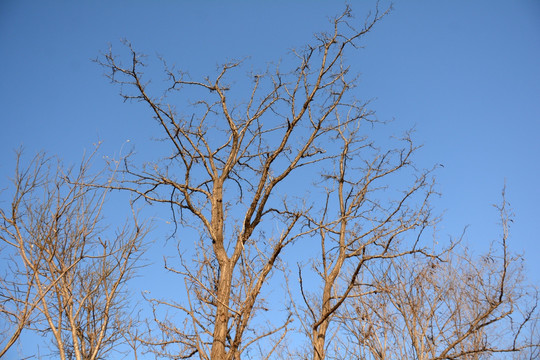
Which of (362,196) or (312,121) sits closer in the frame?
(312,121)

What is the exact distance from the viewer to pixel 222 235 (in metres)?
4.13

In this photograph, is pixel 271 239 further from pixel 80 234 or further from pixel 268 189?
pixel 80 234

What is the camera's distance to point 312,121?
497 centimetres

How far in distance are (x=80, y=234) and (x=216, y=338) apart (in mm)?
1687

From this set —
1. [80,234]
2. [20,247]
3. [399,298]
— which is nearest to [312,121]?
[399,298]

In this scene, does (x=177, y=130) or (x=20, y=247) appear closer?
(x=20, y=247)

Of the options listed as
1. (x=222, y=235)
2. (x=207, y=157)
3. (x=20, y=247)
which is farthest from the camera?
(x=207, y=157)

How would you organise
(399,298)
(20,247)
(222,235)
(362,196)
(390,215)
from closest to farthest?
1. (20,247)
2. (222,235)
3. (399,298)
4. (390,215)
5. (362,196)

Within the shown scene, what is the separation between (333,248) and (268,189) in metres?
1.83

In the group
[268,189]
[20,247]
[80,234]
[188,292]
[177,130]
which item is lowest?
[188,292]

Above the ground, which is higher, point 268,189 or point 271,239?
point 268,189

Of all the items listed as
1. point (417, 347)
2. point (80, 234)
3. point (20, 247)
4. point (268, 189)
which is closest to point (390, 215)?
point (417, 347)

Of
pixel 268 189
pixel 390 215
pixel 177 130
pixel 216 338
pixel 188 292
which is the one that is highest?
pixel 177 130

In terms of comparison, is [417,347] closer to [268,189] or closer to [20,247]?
[268,189]
